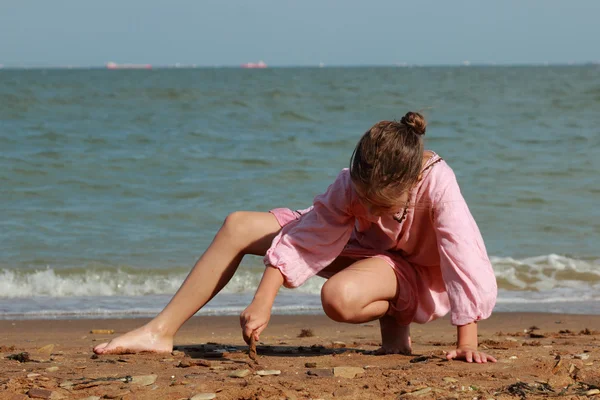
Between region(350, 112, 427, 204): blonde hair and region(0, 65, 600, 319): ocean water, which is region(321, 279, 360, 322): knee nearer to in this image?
region(350, 112, 427, 204): blonde hair

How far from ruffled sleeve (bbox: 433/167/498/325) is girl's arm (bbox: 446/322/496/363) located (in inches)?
2.0

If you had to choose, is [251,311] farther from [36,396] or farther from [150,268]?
[150,268]

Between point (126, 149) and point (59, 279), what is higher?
point (126, 149)

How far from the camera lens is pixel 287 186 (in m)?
9.06

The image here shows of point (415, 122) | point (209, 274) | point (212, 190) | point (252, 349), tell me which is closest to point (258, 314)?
point (252, 349)

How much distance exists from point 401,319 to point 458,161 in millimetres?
7906

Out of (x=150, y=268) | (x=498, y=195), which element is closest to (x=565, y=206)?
(x=498, y=195)

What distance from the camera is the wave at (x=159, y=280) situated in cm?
543

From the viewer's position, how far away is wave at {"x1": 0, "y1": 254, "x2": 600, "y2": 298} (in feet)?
17.8

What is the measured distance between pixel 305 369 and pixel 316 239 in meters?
0.47

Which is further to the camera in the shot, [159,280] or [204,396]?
[159,280]

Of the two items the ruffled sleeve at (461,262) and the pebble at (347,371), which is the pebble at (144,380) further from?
the ruffled sleeve at (461,262)

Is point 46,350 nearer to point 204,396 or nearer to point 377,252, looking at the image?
point 204,396

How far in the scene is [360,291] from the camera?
2.80 m
